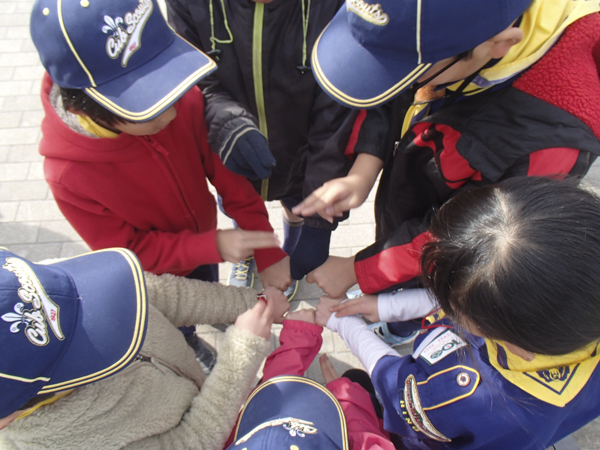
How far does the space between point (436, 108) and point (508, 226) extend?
0.55 m

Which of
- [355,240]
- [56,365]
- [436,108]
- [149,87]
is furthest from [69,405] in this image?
[355,240]

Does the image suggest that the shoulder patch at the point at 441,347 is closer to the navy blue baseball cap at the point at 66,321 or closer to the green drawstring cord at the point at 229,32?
the navy blue baseball cap at the point at 66,321

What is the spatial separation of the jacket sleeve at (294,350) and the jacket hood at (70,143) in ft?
2.87

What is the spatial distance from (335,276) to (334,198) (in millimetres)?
410

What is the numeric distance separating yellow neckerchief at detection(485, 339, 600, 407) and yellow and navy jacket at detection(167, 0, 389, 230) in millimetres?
797

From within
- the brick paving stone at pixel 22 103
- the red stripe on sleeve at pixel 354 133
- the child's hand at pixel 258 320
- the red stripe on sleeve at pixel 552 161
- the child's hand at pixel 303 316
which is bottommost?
the child's hand at pixel 303 316

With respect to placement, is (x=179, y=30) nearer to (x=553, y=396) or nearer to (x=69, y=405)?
(x=69, y=405)

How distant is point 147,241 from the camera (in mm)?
1433

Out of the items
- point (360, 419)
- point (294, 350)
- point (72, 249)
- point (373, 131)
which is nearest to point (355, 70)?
point (373, 131)

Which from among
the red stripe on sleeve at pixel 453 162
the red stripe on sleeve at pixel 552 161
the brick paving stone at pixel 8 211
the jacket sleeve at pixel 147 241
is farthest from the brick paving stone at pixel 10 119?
the red stripe on sleeve at pixel 552 161

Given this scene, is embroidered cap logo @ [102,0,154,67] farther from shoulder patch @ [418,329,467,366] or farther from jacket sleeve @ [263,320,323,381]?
shoulder patch @ [418,329,467,366]

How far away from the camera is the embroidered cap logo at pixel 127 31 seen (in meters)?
1.00

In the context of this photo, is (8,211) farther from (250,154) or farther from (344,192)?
(344,192)

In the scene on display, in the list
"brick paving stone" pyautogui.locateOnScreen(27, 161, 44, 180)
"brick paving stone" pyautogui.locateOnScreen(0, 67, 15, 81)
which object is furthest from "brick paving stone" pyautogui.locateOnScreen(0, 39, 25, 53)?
"brick paving stone" pyautogui.locateOnScreen(27, 161, 44, 180)
